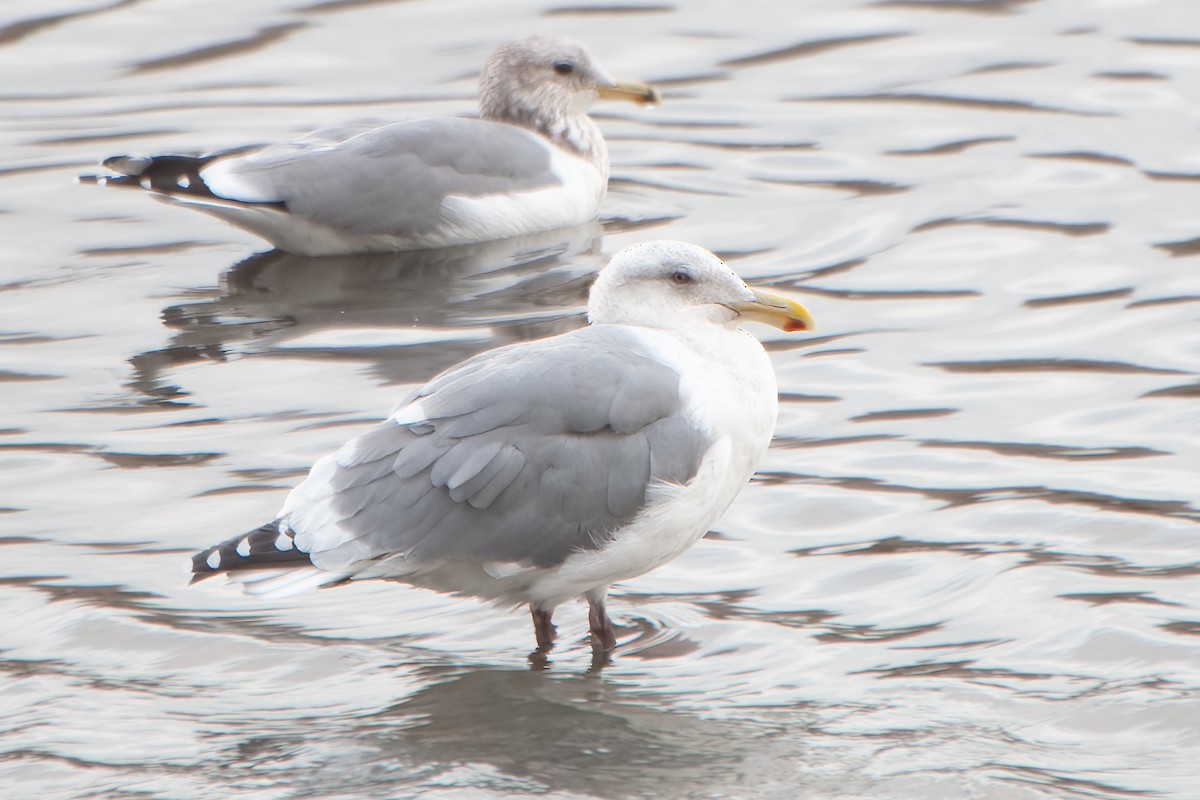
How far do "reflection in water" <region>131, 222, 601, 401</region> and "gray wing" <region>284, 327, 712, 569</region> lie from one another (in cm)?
239

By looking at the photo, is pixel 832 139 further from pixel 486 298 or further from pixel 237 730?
pixel 237 730

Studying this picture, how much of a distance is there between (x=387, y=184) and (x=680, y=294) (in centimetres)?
389

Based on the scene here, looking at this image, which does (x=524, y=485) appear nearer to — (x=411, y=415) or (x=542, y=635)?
(x=411, y=415)

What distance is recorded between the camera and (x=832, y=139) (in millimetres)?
11156

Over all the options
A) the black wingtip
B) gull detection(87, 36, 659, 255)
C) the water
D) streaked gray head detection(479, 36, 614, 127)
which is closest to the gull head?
streaked gray head detection(479, 36, 614, 127)

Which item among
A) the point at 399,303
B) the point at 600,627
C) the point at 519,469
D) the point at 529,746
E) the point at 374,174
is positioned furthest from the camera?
the point at 374,174

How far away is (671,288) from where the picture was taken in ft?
19.9

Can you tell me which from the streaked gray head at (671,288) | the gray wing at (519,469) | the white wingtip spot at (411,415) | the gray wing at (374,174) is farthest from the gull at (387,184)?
the gray wing at (519,469)

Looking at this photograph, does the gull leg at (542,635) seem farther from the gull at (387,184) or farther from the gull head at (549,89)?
the gull head at (549,89)

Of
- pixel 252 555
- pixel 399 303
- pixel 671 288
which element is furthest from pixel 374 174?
pixel 252 555

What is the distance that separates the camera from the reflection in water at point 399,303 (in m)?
8.28

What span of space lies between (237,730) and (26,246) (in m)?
5.09

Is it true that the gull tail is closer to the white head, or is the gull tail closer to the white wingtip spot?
the white wingtip spot

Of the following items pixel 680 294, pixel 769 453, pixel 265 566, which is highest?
pixel 680 294
